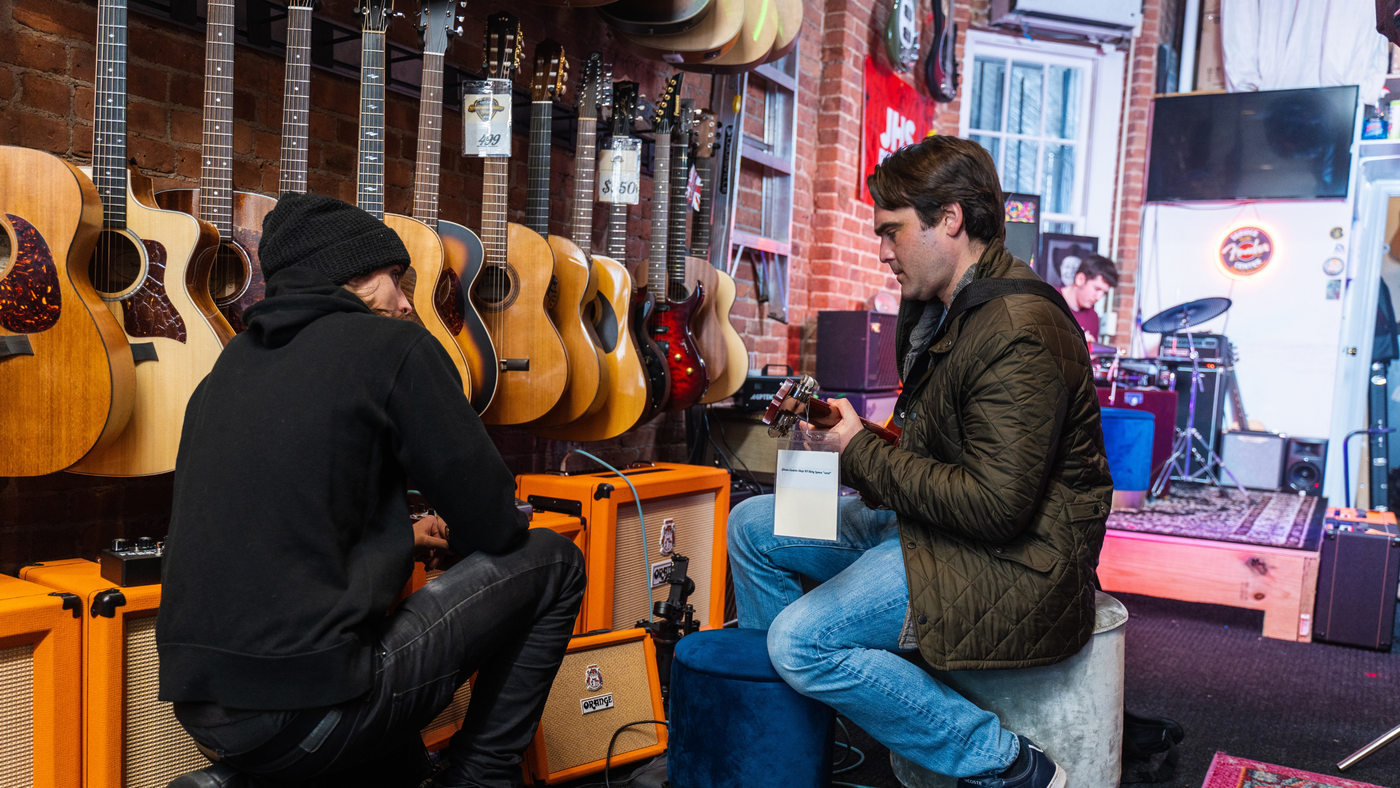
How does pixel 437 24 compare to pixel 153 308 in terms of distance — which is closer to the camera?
pixel 153 308

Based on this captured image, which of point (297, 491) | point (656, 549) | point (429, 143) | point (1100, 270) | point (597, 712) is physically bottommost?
point (597, 712)

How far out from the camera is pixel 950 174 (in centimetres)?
168

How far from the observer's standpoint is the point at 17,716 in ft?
4.73

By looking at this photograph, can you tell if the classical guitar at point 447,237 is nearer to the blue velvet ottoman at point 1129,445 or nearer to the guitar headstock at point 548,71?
the guitar headstock at point 548,71

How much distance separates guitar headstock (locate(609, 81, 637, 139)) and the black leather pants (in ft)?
5.45

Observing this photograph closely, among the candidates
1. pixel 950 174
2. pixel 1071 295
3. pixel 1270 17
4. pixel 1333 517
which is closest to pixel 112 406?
pixel 950 174

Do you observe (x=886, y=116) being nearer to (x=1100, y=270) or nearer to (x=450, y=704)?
(x=1100, y=270)

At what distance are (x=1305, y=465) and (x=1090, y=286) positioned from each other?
186cm

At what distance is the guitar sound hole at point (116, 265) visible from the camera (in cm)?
169

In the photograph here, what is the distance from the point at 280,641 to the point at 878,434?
106 centimetres

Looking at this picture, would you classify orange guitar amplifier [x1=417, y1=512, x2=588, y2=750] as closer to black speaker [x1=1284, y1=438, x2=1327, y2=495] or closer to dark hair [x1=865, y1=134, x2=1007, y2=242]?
dark hair [x1=865, y1=134, x2=1007, y2=242]

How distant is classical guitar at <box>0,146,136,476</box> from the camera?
1577 millimetres

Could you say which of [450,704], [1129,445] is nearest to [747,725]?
[450,704]

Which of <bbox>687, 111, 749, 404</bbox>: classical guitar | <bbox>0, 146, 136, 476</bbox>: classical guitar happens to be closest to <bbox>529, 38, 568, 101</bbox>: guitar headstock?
<bbox>687, 111, 749, 404</bbox>: classical guitar
